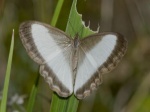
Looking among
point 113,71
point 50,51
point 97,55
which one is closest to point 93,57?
point 97,55

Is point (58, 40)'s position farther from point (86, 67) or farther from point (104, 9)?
point (104, 9)

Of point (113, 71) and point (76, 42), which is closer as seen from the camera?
point (76, 42)

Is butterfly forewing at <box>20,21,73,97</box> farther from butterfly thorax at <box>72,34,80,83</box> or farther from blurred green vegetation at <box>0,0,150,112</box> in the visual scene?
blurred green vegetation at <box>0,0,150,112</box>

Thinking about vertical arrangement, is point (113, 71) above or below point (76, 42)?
below

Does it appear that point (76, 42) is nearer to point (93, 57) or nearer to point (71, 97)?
point (93, 57)

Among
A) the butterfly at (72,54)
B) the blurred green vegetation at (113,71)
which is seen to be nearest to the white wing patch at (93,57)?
the butterfly at (72,54)

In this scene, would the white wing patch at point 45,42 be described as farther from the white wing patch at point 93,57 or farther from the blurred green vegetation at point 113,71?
the blurred green vegetation at point 113,71

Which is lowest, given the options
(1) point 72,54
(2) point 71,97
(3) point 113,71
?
(3) point 113,71

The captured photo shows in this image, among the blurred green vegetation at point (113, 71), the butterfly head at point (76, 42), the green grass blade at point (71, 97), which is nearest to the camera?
the green grass blade at point (71, 97)
